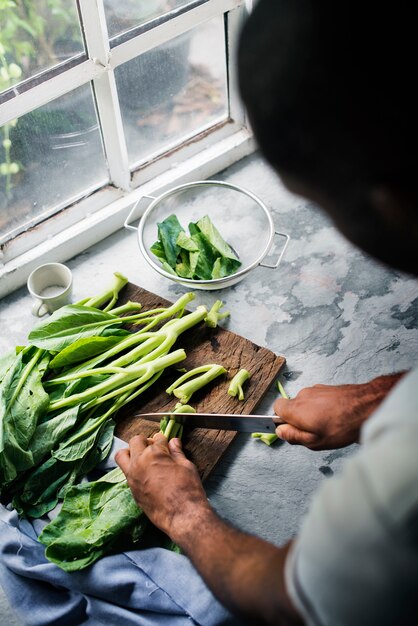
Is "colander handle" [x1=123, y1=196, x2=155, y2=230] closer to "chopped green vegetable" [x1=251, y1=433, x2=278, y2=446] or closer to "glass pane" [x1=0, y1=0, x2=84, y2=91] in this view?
"glass pane" [x1=0, y1=0, x2=84, y2=91]

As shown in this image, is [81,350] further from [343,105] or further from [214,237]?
[343,105]

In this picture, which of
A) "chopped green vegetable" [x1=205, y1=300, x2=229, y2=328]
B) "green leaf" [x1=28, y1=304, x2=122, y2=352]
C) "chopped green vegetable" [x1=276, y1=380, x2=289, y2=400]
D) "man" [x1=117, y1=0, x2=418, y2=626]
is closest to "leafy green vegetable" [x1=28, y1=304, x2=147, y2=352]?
"green leaf" [x1=28, y1=304, x2=122, y2=352]

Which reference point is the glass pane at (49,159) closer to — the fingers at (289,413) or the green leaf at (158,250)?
Answer: the green leaf at (158,250)

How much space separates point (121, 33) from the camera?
1865 mm

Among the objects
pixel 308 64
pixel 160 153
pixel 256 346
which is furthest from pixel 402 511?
pixel 160 153

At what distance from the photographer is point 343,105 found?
758 millimetres

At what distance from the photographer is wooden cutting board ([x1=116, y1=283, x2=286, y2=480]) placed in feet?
5.31

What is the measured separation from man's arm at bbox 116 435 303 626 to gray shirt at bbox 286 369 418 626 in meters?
0.18

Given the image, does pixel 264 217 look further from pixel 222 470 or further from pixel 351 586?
pixel 351 586

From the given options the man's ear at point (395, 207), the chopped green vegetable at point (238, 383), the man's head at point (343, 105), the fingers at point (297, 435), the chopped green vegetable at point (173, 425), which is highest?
the man's head at point (343, 105)

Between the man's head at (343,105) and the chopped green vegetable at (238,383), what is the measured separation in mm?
891

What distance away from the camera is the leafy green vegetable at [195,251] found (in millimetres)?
1891

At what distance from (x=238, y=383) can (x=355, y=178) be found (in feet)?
3.18

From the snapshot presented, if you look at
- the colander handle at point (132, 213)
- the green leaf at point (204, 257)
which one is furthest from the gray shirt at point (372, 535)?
the colander handle at point (132, 213)
